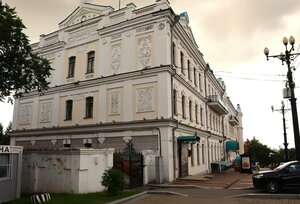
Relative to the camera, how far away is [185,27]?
90.7 ft

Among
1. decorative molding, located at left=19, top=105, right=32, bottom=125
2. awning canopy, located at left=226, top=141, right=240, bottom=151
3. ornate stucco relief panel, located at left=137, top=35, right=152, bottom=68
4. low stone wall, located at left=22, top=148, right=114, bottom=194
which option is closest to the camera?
low stone wall, located at left=22, top=148, right=114, bottom=194

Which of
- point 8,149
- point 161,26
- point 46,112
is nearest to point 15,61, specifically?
point 8,149

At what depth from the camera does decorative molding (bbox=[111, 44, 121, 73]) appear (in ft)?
79.8

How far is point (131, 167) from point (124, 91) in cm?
709

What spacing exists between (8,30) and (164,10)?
11339 millimetres

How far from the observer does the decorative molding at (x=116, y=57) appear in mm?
24312

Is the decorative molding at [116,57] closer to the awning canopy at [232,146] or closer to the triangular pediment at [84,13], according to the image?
the triangular pediment at [84,13]

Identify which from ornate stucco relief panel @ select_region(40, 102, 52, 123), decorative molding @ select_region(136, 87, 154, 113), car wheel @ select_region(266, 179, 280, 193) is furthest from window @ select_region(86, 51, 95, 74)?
car wheel @ select_region(266, 179, 280, 193)

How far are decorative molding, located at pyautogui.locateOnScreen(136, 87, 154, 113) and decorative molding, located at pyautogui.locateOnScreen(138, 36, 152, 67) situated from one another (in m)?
2.02

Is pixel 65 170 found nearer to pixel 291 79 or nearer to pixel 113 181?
pixel 113 181

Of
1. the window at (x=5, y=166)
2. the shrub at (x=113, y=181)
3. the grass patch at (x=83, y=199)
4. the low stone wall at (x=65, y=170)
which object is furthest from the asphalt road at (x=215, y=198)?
the window at (x=5, y=166)

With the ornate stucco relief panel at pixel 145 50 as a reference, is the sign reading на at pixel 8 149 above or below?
below

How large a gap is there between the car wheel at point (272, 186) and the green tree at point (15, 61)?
47.5 feet

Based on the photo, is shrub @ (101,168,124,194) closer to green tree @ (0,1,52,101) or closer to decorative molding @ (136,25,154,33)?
green tree @ (0,1,52,101)
